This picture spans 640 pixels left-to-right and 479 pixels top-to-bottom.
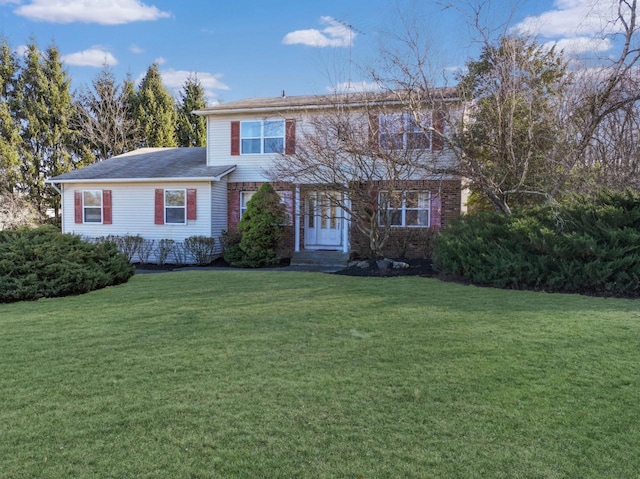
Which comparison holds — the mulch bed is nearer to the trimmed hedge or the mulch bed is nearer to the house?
the trimmed hedge

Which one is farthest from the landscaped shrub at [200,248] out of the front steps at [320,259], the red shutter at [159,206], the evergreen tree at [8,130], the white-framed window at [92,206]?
the evergreen tree at [8,130]

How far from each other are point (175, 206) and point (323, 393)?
13.3 m

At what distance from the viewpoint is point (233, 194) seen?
15.8 m

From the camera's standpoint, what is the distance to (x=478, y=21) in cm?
1019

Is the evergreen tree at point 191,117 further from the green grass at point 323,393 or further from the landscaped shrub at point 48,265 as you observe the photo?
the green grass at point 323,393

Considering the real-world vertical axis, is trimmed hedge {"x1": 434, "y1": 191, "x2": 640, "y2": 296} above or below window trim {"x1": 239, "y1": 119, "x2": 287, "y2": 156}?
below

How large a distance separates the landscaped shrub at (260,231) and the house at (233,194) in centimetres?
64

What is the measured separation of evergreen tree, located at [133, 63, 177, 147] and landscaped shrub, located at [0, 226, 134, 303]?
1911 cm

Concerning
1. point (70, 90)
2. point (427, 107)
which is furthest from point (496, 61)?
point (70, 90)

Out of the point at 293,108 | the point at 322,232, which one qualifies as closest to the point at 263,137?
the point at 293,108

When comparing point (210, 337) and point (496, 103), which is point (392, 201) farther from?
point (210, 337)

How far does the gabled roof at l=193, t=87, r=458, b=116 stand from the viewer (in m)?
11.3

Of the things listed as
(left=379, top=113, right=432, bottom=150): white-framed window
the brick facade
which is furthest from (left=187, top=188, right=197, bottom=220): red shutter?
(left=379, top=113, right=432, bottom=150): white-framed window

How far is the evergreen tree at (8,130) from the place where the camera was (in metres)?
21.3
